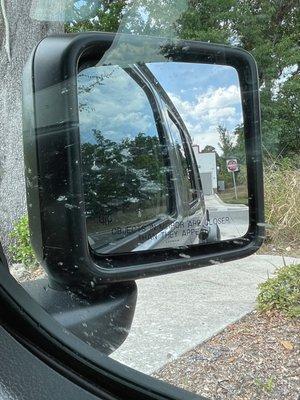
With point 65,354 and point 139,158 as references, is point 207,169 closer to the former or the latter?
point 139,158

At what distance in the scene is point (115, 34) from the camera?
98 cm

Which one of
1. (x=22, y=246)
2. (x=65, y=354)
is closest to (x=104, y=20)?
(x=22, y=246)

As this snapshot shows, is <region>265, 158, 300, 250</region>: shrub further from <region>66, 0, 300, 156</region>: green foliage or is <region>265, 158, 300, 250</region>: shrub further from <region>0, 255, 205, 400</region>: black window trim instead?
<region>0, 255, 205, 400</region>: black window trim

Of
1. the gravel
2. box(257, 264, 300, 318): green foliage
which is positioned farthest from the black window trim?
box(257, 264, 300, 318): green foliage

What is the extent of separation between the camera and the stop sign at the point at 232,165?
109cm

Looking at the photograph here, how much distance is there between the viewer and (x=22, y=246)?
0.99m

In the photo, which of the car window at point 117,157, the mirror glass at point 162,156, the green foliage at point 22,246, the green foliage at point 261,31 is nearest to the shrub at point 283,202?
the green foliage at point 261,31

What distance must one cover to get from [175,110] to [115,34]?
212 mm

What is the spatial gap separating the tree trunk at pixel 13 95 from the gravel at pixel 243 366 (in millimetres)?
497

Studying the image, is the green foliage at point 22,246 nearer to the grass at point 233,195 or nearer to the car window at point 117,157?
the car window at point 117,157

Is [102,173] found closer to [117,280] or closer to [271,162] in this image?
[117,280]

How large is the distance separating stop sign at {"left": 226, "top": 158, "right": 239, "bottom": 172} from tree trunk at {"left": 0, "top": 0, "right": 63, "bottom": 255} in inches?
17.1

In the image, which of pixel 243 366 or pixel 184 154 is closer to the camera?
pixel 184 154

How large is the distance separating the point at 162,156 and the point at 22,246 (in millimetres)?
355
